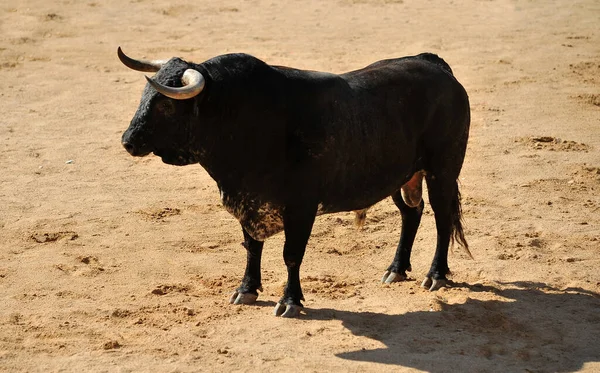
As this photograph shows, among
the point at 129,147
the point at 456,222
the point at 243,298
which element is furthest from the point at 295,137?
the point at 456,222

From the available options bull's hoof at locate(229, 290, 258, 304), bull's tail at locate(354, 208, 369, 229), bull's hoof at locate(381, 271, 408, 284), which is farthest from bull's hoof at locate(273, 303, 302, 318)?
bull's tail at locate(354, 208, 369, 229)

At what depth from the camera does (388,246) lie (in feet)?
34.2

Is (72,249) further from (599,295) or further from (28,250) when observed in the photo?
(599,295)

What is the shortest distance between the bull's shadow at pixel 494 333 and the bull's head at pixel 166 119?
184cm

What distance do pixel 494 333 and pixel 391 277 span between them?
141 cm

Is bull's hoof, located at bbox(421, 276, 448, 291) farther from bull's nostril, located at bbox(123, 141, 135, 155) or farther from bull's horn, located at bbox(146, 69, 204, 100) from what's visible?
bull's nostril, located at bbox(123, 141, 135, 155)

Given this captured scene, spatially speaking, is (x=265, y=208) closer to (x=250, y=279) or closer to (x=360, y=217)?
(x=250, y=279)

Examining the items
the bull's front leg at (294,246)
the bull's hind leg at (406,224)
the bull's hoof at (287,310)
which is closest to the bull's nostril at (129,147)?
the bull's front leg at (294,246)

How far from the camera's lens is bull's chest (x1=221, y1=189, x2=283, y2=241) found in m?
8.37

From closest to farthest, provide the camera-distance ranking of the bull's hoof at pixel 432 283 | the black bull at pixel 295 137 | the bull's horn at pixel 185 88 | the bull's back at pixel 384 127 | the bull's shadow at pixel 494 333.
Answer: the bull's horn at pixel 185 88, the bull's shadow at pixel 494 333, the black bull at pixel 295 137, the bull's back at pixel 384 127, the bull's hoof at pixel 432 283

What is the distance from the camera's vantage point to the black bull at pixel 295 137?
812cm

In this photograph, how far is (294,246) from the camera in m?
8.44

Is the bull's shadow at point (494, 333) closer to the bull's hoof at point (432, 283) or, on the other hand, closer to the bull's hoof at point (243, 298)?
the bull's hoof at point (432, 283)

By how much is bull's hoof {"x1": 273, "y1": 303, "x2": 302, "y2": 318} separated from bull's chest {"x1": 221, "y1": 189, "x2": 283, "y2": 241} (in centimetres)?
64
